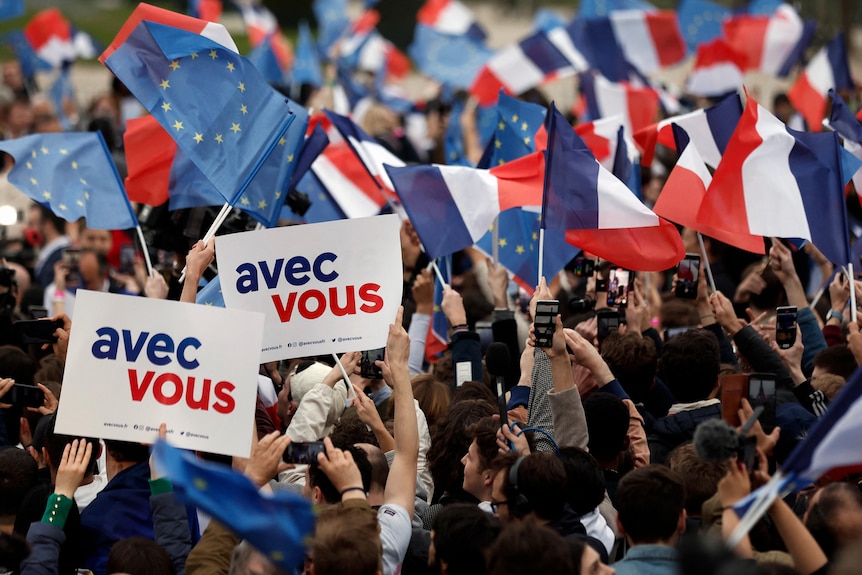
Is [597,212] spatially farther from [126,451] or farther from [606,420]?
[126,451]

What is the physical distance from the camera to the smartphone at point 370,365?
663cm

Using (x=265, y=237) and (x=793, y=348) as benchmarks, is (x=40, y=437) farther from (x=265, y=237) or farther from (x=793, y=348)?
(x=793, y=348)

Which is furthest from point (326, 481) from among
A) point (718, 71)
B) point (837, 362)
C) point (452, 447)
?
point (718, 71)

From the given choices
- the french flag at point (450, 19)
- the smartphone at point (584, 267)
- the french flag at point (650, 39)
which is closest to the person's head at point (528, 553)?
the smartphone at point (584, 267)

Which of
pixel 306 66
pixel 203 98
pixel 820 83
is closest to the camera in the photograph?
pixel 203 98

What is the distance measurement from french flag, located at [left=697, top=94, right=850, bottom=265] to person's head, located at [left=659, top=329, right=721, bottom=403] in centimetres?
97

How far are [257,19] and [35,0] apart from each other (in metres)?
22.0

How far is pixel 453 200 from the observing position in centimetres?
785

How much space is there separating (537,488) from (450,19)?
1575 centimetres

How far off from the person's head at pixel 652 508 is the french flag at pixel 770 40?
1176cm

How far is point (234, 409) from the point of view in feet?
16.6

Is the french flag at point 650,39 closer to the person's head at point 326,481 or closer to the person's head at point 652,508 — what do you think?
the person's head at point 326,481

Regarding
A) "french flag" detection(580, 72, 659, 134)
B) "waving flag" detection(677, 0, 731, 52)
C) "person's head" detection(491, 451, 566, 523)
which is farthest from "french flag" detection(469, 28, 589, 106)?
"person's head" detection(491, 451, 566, 523)

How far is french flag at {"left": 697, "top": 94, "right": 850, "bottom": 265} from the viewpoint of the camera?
711 cm
